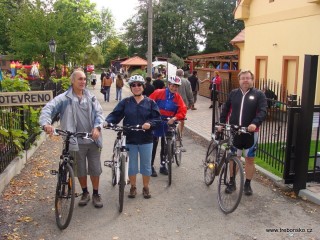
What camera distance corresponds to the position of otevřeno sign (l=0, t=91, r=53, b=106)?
5949 millimetres

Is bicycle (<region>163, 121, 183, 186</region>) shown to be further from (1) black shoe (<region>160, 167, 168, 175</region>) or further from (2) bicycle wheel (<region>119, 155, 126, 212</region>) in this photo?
(2) bicycle wheel (<region>119, 155, 126, 212</region>)

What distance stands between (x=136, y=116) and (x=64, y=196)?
1471 mm

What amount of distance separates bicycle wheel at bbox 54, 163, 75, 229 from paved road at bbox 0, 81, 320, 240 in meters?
0.13

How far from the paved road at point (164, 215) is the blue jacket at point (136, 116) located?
93 cm

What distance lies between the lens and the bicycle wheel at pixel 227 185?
4.99 meters

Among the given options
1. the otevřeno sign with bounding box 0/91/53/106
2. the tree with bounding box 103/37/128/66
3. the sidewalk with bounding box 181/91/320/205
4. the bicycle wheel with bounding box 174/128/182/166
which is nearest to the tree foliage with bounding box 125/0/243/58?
the tree with bounding box 103/37/128/66

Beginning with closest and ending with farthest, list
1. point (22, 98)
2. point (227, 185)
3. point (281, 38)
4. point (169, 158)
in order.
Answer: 1. point (227, 185)
2. point (22, 98)
3. point (169, 158)
4. point (281, 38)

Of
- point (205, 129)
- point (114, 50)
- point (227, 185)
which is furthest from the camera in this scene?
point (114, 50)

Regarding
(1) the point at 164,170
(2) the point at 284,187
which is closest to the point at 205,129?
(1) the point at 164,170

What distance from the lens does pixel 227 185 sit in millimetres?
5320

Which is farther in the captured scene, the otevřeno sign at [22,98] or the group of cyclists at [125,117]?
the otevřeno sign at [22,98]

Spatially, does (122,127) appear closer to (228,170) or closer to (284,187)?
(228,170)

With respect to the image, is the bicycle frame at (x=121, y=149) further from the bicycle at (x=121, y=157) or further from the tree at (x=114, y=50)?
the tree at (x=114, y=50)

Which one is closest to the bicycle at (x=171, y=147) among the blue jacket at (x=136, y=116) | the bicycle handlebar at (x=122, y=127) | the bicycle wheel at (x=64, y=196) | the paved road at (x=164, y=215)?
the paved road at (x=164, y=215)
